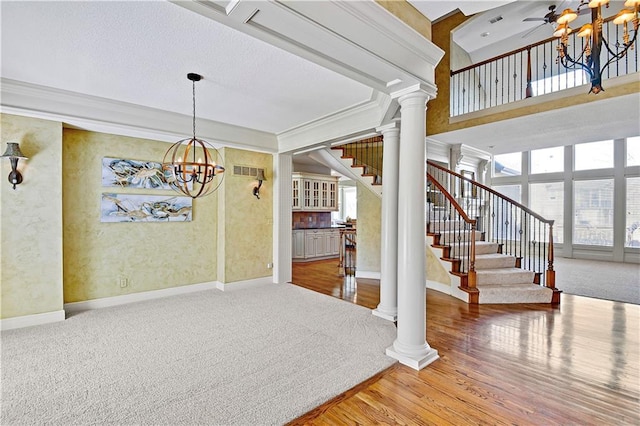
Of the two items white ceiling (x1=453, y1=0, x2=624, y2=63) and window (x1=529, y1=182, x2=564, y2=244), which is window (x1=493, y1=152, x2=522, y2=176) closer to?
window (x1=529, y1=182, x2=564, y2=244)

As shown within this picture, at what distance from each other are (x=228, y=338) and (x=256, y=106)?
3.05 metres

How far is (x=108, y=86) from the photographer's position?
11.5ft

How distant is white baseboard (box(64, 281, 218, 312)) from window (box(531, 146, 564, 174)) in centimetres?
1047

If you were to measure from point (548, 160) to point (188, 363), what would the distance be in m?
11.6

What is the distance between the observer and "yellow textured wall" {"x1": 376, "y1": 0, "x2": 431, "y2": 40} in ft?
6.80

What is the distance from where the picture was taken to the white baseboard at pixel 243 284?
17.7ft

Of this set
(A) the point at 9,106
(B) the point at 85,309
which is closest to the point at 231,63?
(A) the point at 9,106

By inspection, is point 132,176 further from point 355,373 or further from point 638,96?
point 638,96

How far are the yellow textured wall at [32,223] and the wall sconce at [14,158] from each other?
0.08 metres

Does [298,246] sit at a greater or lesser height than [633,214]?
lesser

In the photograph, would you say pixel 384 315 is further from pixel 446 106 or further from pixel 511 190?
pixel 511 190

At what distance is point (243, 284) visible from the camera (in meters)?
5.59

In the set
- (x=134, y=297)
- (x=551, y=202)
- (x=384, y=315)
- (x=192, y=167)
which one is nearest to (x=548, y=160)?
(x=551, y=202)

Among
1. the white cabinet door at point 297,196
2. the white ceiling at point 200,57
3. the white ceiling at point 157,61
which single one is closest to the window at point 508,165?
the white cabinet door at point 297,196
